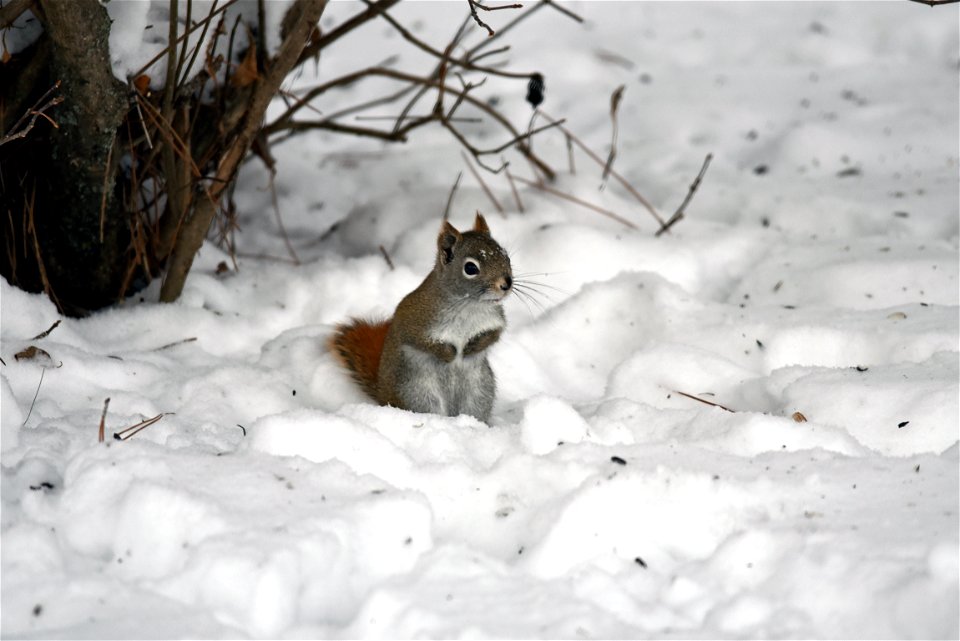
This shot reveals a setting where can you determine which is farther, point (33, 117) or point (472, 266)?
point (472, 266)

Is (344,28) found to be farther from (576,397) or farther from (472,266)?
(576,397)

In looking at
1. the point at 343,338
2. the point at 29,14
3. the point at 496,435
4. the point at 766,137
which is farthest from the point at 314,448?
the point at 766,137

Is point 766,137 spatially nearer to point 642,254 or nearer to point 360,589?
point 642,254

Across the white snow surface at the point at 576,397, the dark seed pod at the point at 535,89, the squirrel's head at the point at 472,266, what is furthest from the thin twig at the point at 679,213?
the squirrel's head at the point at 472,266

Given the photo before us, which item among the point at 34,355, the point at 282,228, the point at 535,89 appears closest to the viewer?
the point at 34,355

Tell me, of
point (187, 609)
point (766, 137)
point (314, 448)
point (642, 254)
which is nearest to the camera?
point (187, 609)

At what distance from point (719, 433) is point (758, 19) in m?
3.34

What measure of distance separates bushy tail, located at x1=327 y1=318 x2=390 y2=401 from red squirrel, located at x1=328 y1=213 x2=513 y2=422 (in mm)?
69

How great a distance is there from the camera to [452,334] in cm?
259

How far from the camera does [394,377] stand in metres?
2.61

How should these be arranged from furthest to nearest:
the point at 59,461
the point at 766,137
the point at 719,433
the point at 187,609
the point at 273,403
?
1. the point at 766,137
2. the point at 273,403
3. the point at 719,433
4. the point at 59,461
5. the point at 187,609

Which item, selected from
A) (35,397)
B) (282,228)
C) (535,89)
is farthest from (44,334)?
(535,89)

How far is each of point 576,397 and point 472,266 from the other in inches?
19.6

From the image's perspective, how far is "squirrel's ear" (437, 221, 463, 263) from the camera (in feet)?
8.67
